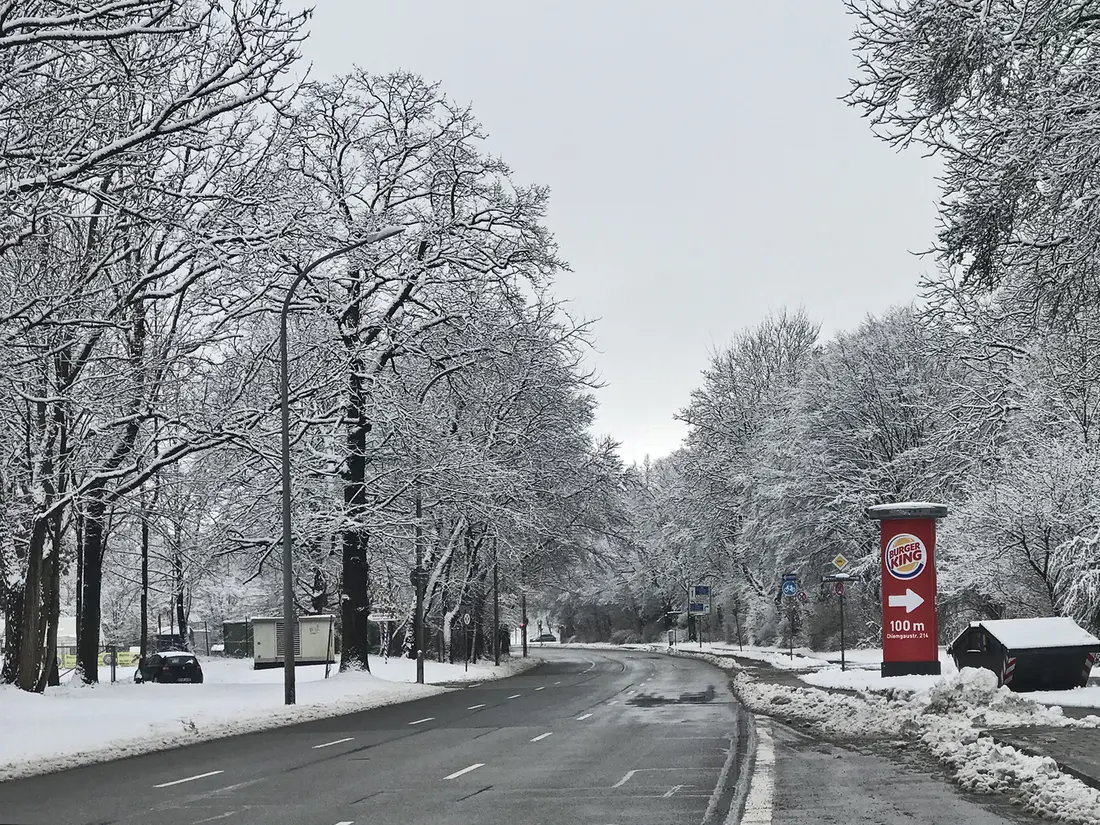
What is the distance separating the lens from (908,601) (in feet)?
94.0

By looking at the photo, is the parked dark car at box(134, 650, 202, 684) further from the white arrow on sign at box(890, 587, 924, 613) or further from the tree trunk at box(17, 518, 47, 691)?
the white arrow on sign at box(890, 587, 924, 613)

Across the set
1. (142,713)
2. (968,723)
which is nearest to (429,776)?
(968,723)

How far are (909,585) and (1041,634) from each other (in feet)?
14.3

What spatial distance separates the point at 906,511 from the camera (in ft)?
92.9

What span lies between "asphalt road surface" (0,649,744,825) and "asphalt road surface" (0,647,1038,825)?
0.03m

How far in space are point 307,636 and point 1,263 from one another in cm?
3476

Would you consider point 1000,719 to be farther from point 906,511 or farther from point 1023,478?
point 1023,478

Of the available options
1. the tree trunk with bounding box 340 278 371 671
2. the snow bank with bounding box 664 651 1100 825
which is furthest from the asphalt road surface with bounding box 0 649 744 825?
the tree trunk with bounding box 340 278 371 671

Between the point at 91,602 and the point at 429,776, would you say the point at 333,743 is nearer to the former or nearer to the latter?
the point at 429,776

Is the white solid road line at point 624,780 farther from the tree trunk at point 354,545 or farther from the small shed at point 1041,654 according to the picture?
the tree trunk at point 354,545

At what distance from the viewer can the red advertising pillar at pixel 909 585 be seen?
2847 cm

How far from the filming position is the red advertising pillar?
1121 inches

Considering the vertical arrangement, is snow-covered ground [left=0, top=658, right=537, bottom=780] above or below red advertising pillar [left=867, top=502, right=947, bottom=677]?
A: below

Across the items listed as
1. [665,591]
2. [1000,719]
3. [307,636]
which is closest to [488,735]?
[1000,719]
